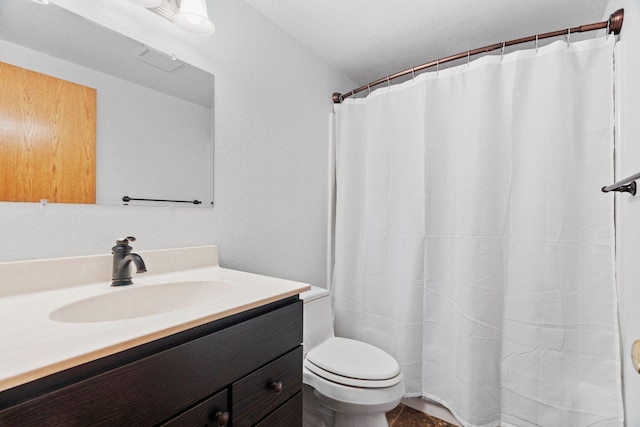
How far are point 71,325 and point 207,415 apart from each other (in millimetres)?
338

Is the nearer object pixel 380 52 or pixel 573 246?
pixel 573 246

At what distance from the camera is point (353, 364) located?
1.32 meters

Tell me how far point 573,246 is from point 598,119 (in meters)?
0.56

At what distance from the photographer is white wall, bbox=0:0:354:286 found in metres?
0.96

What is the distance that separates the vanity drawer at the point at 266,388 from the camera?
0.71 meters

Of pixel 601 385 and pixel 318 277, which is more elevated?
pixel 318 277

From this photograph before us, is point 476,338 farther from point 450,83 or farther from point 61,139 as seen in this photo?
point 61,139

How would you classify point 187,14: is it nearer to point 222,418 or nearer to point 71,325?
point 71,325

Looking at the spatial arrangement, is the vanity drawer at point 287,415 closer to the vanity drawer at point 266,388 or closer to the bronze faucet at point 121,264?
the vanity drawer at point 266,388

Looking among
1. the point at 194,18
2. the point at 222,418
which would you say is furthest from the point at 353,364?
the point at 194,18

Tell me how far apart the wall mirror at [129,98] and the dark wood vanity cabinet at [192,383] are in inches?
27.1

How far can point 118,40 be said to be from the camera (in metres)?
1.05

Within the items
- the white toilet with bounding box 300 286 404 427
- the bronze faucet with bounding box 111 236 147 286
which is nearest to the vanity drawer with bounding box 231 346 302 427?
the white toilet with bounding box 300 286 404 427

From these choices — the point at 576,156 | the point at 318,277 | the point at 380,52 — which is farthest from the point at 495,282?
the point at 380,52
